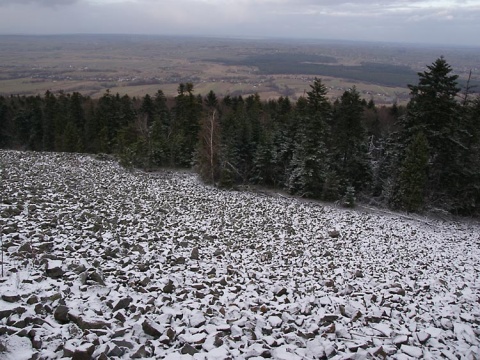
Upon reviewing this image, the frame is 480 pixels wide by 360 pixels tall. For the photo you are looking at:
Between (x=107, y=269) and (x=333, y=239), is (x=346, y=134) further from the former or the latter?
(x=107, y=269)

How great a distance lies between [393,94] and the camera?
108 m

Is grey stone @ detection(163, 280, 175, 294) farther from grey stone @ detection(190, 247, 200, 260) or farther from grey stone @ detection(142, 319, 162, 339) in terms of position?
grey stone @ detection(190, 247, 200, 260)

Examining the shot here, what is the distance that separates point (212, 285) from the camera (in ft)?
34.5

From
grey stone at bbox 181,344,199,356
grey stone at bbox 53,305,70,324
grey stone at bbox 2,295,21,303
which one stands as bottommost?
grey stone at bbox 181,344,199,356

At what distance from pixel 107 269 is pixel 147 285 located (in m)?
1.47

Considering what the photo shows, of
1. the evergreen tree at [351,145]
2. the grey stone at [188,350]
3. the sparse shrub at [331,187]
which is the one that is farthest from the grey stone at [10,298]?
the evergreen tree at [351,145]

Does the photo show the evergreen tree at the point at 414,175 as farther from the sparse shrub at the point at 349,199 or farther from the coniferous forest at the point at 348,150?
the sparse shrub at the point at 349,199

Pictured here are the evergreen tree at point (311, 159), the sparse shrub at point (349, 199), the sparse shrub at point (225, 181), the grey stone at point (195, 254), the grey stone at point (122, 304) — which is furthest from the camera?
the evergreen tree at point (311, 159)

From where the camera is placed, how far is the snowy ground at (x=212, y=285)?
295 inches

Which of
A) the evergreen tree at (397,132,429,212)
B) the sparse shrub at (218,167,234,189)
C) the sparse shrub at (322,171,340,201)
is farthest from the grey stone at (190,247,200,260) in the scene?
the evergreen tree at (397,132,429,212)

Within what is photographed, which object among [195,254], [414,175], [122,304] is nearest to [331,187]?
[414,175]

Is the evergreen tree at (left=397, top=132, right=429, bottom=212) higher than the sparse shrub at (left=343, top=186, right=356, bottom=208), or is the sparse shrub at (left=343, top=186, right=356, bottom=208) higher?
the evergreen tree at (left=397, top=132, right=429, bottom=212)

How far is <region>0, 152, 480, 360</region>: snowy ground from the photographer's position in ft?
24.5

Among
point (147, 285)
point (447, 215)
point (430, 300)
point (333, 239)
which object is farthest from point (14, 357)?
point (447, 215)
